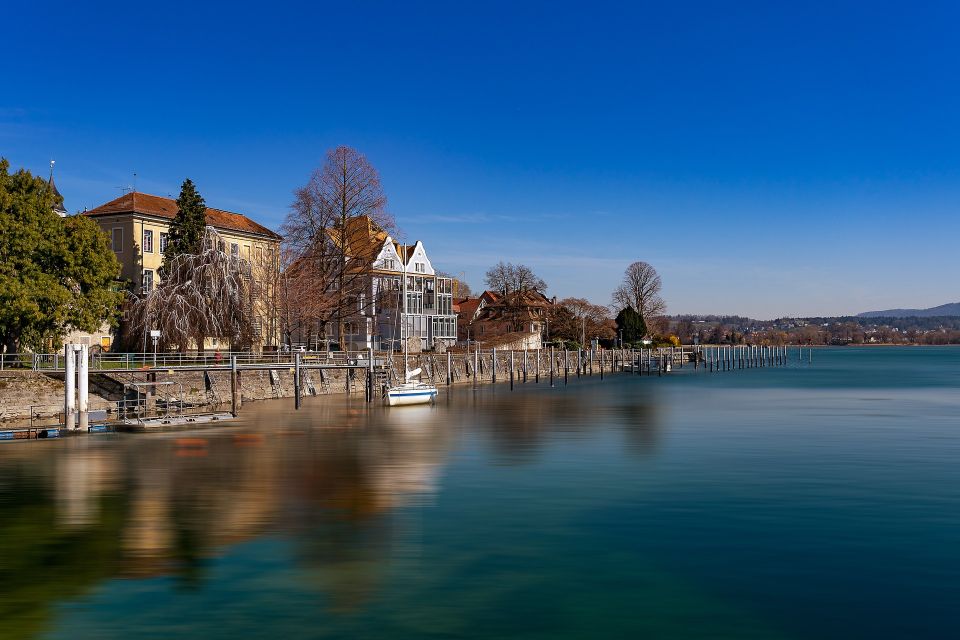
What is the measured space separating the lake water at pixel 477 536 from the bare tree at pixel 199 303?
20.0 m

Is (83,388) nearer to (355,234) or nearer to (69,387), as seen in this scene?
(69,387)

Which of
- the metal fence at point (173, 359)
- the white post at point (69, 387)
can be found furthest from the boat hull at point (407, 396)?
the white post at point (69, 387)

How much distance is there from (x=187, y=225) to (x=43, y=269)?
1472 cm

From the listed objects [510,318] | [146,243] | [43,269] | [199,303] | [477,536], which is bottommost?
[477,536]

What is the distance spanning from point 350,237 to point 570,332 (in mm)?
68762

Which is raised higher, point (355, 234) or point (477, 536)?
point (355, 234)

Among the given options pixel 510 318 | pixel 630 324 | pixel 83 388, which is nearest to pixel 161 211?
pixel 83 388

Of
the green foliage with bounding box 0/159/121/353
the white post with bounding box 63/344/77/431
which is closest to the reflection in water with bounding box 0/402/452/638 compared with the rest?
the white post with bounding box 63/344/77/431

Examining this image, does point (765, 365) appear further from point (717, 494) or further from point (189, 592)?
point (189, 592)

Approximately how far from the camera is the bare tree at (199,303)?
57094 mm

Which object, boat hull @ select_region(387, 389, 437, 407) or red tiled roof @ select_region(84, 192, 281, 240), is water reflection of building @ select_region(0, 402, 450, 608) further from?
red tiled roof @ select_region(84, 192, 281, 240)

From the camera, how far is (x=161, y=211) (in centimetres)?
7088

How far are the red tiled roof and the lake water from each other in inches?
1410

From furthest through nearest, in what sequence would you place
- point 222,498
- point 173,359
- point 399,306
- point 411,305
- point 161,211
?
point 411,305 → point 399,306 → point 161,211 → point 173,359 → point 222,498
